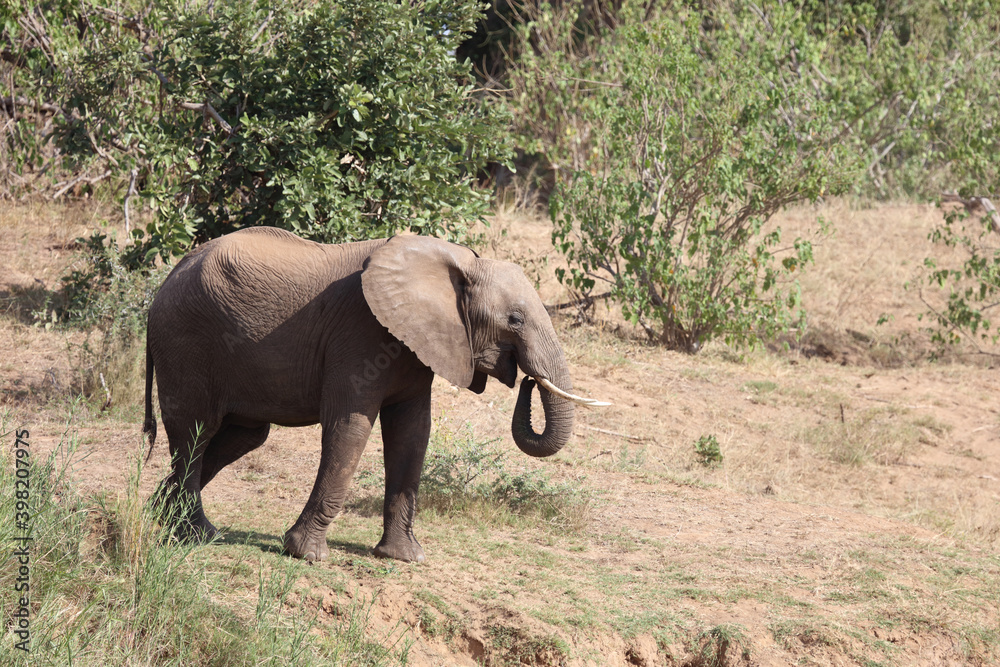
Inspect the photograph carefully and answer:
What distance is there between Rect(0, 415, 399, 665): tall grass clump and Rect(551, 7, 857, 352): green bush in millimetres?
7470

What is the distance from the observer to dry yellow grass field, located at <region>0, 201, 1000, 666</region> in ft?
17.1

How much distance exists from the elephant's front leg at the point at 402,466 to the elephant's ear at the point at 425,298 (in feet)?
1.24

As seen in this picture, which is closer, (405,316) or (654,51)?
(405,316)

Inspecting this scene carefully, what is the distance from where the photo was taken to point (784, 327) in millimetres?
11664

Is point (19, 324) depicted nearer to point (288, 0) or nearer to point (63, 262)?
point (63, 262)

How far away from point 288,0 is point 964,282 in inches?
432

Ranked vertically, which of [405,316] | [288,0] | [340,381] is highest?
[288,0]

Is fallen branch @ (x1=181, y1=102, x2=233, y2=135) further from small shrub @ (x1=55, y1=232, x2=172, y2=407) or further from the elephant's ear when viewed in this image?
the elephant's ear

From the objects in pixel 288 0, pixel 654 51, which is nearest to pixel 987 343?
pixel 654 51

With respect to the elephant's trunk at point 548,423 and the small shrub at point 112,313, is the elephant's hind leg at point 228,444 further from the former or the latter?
the small shrub at point 112,313

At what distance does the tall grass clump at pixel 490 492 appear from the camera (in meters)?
6.80

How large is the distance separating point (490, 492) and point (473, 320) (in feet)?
6.83

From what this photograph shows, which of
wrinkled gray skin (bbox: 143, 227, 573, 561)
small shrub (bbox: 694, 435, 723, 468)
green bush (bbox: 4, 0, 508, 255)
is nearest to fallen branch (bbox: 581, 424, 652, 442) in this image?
small shrub (bbox: 694, 435, 723, 468)

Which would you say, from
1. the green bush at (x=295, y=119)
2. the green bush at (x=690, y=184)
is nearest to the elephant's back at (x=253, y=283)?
the green bush at (x=295, y=119)
